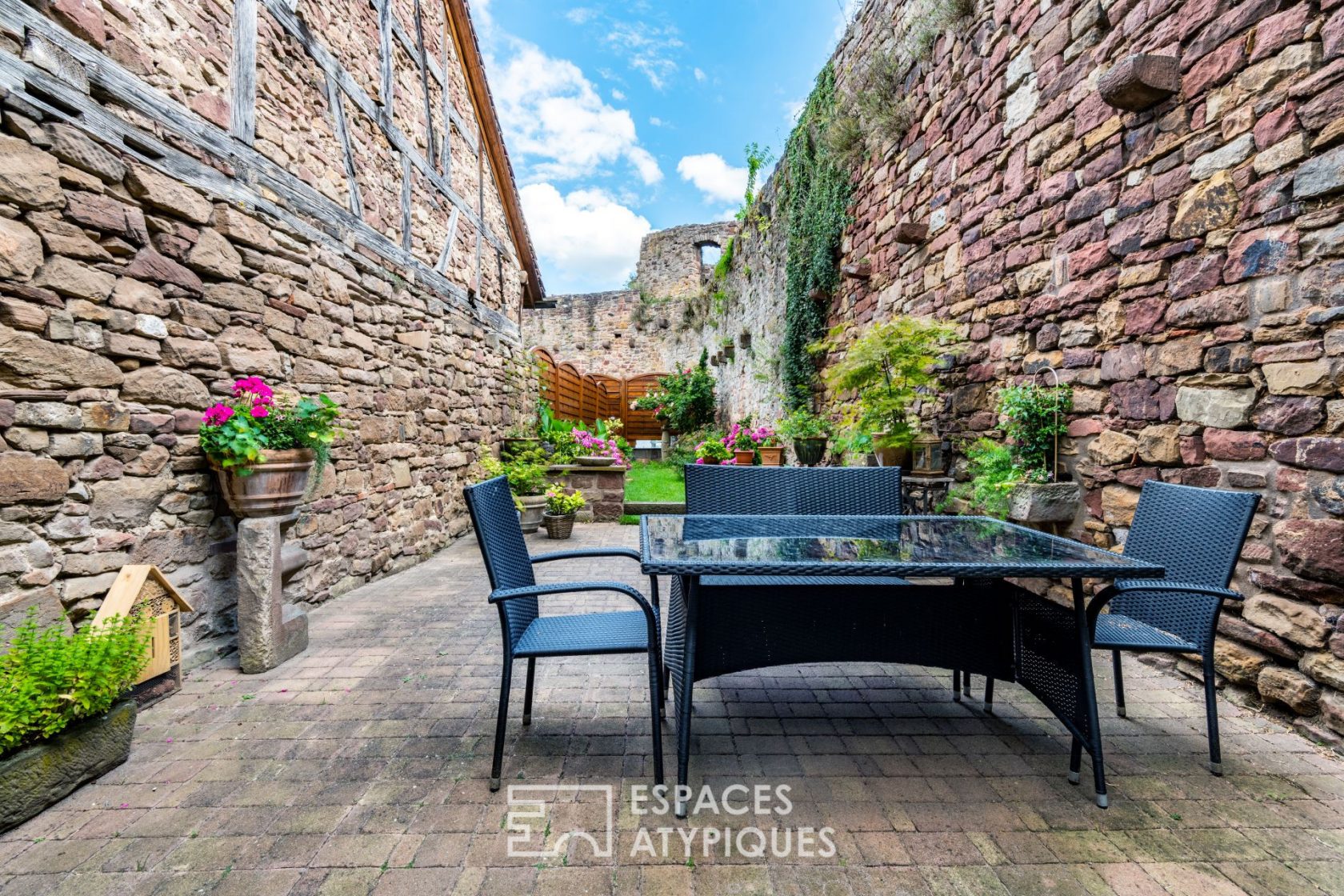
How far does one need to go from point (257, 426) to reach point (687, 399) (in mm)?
9371

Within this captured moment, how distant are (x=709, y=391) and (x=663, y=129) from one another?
278 inches

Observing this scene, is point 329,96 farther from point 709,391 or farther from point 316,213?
point 709,391

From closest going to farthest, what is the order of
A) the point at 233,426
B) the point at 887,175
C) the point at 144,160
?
1. the point at 144,160
2. the point at 233,426
3. the point at 887,175

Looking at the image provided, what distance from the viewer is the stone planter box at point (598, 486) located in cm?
644

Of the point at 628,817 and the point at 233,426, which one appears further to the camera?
the point at 233,426

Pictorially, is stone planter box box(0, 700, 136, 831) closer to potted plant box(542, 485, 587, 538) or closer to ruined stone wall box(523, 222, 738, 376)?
potted plant box(542, 485, 587, 538)

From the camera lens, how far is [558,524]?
5590mm

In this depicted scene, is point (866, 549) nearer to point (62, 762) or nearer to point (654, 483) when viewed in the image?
point (62, 762)

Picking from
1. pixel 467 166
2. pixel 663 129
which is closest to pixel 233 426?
pixel 467 166

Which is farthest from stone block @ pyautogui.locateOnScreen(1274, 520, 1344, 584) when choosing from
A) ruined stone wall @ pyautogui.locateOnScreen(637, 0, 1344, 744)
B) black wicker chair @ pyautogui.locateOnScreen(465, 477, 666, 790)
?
black wicker chair @ pyautogui.locateOnScreen(465, 477, 666, 790)

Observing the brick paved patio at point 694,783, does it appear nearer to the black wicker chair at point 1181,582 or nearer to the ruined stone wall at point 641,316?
the black wicker chair at point 1181,582

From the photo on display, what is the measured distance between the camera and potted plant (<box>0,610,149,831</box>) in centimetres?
144

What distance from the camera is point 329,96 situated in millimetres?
3471

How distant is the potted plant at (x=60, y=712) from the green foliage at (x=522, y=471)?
395 centimetres
